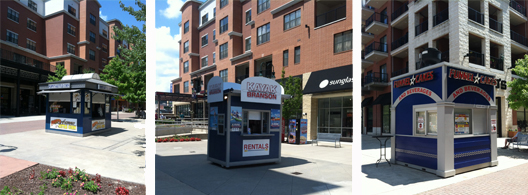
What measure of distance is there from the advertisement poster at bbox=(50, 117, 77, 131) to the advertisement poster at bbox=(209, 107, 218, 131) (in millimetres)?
3520

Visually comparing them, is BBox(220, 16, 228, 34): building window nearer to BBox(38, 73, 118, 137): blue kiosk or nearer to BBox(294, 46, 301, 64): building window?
BBox(294, 46, 301, 64): building window

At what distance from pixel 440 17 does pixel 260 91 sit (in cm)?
1634

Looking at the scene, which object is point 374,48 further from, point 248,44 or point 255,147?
point 255,147

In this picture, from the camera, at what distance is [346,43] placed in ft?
55.2

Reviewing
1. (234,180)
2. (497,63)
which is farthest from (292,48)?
(497,63)

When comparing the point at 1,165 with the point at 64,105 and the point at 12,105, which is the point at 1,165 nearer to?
the point at 12,105

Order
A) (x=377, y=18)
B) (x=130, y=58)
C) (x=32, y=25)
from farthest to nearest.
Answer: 1. (x=377, y=18)
2. (x=130, y=58)
3. (x=32, y=25)

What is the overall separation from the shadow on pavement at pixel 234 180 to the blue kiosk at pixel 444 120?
320 cm

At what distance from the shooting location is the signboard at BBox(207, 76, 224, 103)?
7.58 metres

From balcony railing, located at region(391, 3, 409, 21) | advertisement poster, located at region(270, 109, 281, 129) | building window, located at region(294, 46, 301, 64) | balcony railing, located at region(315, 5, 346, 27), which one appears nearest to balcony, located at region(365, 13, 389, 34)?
balcony railing, located at region(391, 3, 409, 21)

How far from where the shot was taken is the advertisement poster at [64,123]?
5.61 m

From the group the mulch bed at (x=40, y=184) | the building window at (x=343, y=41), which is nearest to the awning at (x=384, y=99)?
the building window at (x=343, y=41)

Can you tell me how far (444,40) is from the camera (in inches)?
723

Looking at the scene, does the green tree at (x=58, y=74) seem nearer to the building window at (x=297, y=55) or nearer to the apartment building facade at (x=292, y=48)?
the apartment building facade at (x=292, y=48)
